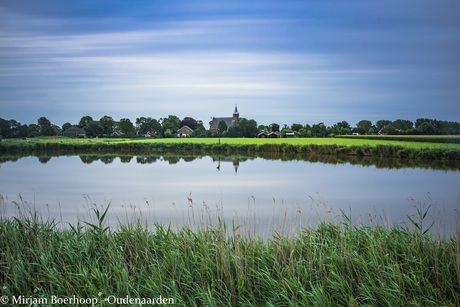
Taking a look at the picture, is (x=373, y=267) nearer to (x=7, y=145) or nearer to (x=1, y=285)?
(x=1, y=285)

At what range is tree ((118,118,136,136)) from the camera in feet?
170

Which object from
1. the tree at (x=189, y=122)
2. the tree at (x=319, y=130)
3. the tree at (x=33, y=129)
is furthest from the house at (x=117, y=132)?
the tree at (x=189, y=122)

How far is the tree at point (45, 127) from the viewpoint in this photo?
35.1 meters

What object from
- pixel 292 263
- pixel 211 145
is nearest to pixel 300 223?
pixel 292 263

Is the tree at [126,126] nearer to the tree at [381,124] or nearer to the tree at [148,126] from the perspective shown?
the tree at [148,126]

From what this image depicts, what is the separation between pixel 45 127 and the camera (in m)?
36.1

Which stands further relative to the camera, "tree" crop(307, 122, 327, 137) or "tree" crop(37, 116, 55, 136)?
"tree" crop(307, 122, 327, 137)

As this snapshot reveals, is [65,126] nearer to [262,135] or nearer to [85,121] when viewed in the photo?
[85,121]

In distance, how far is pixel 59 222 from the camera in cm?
755

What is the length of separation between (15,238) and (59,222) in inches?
34.4

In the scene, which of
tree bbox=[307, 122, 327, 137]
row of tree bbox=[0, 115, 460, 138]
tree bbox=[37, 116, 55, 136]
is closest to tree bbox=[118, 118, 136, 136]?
row of tree bbox=[0, 115, 460, 138]

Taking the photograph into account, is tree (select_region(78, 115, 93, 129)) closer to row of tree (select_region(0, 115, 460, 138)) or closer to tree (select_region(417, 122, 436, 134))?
row of tree (select_region(0, 115, 460, 138))

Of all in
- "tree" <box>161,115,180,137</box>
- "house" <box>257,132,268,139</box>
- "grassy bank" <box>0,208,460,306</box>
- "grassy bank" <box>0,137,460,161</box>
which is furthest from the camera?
"tree" <box>161,115,180,137</box>

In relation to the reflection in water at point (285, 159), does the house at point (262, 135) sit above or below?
above
